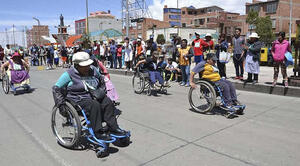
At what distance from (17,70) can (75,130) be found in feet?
20.3

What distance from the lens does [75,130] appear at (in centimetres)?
368

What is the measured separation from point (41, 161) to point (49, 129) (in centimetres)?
147

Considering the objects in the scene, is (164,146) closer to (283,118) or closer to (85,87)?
(85,87)

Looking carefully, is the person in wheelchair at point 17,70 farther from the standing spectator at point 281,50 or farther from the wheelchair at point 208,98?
the standing spectator at point 281,50

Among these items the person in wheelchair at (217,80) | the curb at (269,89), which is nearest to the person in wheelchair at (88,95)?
the person in wheelchair at (217,80)

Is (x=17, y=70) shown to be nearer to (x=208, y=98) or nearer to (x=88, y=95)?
(x=88, y=95)

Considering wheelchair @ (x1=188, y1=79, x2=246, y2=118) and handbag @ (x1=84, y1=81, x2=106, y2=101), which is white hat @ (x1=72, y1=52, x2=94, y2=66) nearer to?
handbag @ (x1=84, y1=81, x2=106, y2=101)

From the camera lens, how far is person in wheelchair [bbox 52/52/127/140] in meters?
3.66

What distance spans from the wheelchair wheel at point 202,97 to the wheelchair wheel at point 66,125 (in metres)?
3.07

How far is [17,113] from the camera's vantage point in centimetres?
626

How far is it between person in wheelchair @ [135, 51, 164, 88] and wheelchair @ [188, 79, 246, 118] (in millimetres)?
1882

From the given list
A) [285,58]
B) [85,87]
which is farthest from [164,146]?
[285,58]

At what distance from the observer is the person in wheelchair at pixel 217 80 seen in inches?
213

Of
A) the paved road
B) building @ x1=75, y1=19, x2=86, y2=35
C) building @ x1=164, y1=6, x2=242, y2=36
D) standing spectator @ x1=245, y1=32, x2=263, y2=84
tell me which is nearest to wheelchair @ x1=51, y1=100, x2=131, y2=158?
the paved road
